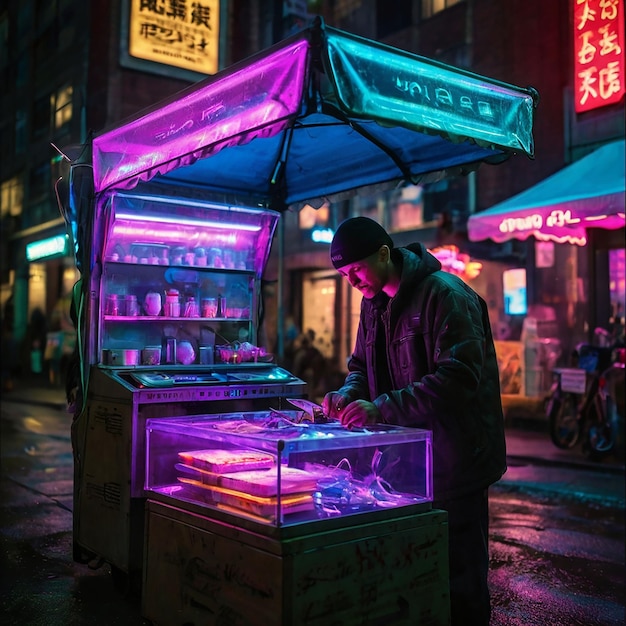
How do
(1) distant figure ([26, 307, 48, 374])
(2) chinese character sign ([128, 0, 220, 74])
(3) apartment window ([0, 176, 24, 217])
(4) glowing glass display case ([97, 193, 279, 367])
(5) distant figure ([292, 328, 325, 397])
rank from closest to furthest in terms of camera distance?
1. (4) glowing glass display case ([97, 193, 279, 367])
2. (2) chinese character sign ([128, 0, 220, 74])
3. (5) distant figure ([292, 328, 325, 397])
4. (1) distant figure ([26, 307, 48, 374])
5. (3) apartment window ([0, 176, 24, 217])

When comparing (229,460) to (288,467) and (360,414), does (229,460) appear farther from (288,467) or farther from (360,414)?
(360,414)

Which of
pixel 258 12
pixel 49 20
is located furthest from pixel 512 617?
pixel 49 20

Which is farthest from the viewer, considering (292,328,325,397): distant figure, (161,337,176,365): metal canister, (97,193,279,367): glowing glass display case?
(292,328,325,397): distant figure

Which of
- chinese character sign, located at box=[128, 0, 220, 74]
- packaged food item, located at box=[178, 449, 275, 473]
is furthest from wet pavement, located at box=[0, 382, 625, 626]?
chinese character sign, located at box=[128, 0, 220, 74]

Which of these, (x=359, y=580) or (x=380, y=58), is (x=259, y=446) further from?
(x=380, y=58)

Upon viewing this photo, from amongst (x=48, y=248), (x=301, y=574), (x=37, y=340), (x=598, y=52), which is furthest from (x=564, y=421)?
(x=37, y=340)

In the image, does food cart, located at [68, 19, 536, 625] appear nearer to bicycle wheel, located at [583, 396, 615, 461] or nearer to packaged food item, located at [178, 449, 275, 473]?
packaged food item, located at [178, 449, 275, 473]

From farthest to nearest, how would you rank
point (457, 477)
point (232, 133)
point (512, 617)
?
point (512, 617) → point (232, 133) → point (457, 477)

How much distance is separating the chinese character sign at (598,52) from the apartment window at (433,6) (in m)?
5.34

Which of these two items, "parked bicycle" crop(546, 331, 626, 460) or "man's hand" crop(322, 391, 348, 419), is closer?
"man's hand" crop(322, 391, 348, 419)

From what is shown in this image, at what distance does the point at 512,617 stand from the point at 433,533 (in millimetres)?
1793

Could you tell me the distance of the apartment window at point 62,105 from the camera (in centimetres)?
2180

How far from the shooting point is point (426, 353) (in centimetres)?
327

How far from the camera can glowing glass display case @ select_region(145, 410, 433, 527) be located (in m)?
2.74
